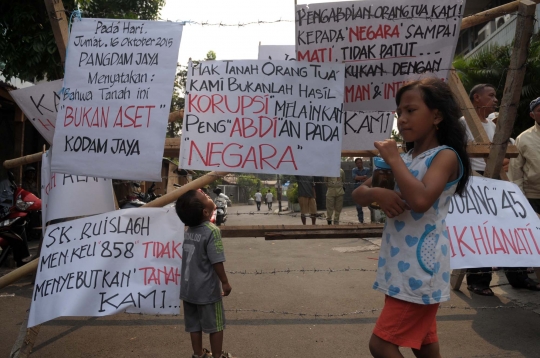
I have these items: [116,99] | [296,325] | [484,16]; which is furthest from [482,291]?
[116,99]

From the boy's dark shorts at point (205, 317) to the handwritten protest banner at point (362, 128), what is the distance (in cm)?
155

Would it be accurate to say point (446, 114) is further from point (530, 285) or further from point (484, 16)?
point (530, 285)

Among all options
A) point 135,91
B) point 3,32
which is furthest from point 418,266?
point 3,32

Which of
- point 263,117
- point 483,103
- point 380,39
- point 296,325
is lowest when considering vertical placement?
point 296,325

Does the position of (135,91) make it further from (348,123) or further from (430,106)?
(430,106)

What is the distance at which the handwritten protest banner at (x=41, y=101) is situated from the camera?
139 inches

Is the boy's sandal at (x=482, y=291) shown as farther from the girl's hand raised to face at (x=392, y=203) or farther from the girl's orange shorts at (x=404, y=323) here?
the girl's hand raised to face at (x=392, y=203)

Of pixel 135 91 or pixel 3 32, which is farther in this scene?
pixel 3 32

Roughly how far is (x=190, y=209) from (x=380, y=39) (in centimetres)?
179

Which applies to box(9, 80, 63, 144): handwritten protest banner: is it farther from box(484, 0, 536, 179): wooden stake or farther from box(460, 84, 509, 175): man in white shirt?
box(460, 84, 509, 175): man in white shirt

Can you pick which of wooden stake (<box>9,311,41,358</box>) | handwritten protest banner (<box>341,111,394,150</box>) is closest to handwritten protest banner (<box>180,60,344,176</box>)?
handwritten protest banner (<box>341,111,394,150</box>)

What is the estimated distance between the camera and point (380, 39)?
140 inches

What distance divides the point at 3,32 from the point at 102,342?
7312 millimetres

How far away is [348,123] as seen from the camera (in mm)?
3781
